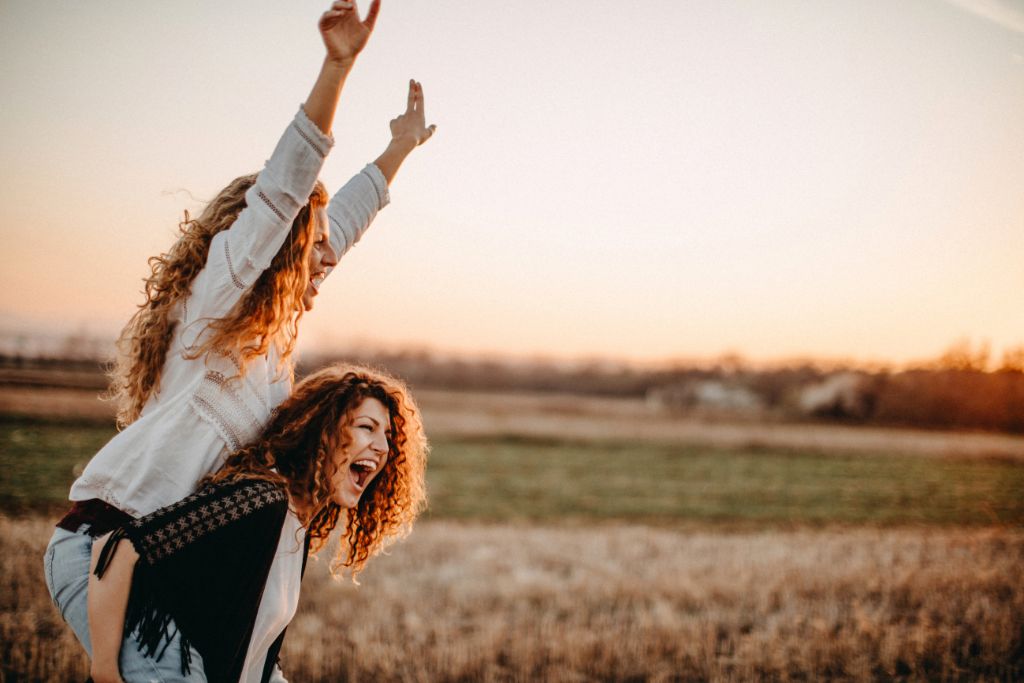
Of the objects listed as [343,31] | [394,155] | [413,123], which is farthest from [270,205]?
[413,123]

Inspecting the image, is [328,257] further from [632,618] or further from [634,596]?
[634,596]

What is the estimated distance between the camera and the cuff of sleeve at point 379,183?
323 cm

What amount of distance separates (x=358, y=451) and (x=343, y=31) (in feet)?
4.72

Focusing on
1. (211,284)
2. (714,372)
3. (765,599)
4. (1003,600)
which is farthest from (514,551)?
(714,372)

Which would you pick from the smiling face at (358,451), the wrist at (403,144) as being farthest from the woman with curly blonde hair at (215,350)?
the wrist at (403,144)

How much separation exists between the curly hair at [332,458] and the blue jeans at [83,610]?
0.42 metres

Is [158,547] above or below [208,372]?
below

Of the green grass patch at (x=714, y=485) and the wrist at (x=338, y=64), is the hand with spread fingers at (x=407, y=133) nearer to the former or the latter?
the wrist at (x=338, y=64)

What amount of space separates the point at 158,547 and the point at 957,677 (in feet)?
18.4

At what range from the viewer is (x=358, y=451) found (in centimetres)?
256

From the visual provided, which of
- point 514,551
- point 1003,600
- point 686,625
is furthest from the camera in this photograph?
point 514,551

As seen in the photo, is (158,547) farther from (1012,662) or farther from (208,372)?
(1012,662)

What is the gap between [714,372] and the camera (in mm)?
62062

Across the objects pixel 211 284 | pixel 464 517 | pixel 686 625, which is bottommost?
pixel 464 517
